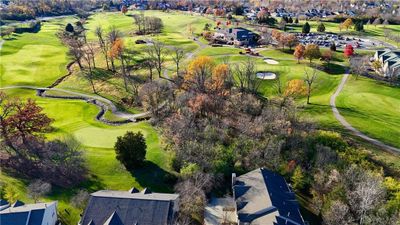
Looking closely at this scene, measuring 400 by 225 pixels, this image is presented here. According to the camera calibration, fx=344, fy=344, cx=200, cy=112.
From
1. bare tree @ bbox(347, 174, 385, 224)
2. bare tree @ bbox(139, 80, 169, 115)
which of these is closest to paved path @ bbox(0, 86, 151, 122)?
bare tree @ bbox(139, 80, 169, 115)

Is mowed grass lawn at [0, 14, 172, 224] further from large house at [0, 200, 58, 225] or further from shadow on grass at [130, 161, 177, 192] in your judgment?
large house at [0, 200, 58, 225]

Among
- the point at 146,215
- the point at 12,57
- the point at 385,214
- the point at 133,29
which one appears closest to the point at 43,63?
the point at 12,57

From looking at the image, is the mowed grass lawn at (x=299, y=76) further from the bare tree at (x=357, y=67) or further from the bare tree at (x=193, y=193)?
the bare tree at (x=193, y=193)

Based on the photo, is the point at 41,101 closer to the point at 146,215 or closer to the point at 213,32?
the point at 146,215

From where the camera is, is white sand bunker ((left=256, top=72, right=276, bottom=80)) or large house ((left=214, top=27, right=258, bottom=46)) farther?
large house ((left=214, top=27, right=258, bottom=46))

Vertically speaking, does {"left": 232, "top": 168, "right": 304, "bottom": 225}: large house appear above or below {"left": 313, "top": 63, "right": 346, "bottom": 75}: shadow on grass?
below

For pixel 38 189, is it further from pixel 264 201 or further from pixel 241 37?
pixel 241 37
